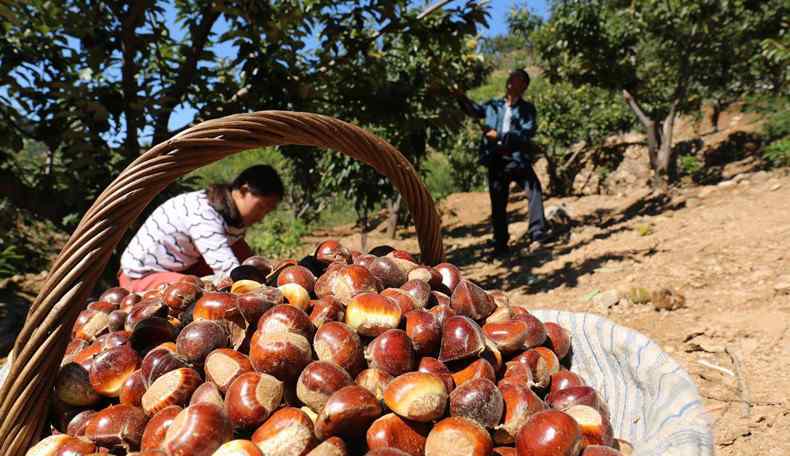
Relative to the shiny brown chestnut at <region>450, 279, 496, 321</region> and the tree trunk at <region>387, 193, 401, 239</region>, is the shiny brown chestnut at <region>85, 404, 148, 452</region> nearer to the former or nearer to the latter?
the shiny brown chestnut at <region>450, 279, 496, 321</region>

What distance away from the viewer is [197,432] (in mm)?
948

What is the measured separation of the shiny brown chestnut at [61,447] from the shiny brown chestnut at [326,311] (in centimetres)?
→ 52

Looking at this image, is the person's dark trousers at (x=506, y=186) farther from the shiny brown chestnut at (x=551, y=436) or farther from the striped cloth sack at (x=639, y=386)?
the shiny brown chestnut at (x=551, y=436)

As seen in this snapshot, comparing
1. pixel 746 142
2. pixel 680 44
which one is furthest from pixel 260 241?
pixel 746 142

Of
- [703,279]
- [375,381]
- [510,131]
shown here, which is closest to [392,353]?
[375,381]

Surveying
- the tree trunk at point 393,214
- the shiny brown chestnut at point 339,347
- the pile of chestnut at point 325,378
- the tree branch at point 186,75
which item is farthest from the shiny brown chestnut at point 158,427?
the tree trunk at point 393,214

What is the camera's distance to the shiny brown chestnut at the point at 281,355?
1083mm

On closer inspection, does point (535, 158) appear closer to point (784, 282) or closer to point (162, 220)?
point (784, 282)

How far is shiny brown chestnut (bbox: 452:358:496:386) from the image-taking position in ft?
3.74

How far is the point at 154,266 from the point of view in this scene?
2945 millimetres

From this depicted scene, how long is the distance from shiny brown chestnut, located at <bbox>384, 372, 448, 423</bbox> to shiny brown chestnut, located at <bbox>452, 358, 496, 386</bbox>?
10cm

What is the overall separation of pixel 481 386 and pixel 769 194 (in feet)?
22.2

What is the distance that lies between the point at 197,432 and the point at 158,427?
13 centimetres

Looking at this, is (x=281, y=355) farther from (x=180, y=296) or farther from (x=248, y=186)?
(x=248, y=186)
